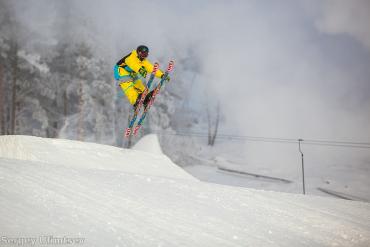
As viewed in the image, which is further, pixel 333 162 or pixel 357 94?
pixel 357 94

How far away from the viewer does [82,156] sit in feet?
25.5

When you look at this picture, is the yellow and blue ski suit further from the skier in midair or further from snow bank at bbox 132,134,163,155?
snow bank at bbox 132,134,163,155

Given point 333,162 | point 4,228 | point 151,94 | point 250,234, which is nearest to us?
point 4,228

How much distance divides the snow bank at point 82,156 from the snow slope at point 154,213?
4.85 feet

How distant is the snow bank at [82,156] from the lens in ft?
23.1

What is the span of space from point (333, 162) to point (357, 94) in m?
15.8

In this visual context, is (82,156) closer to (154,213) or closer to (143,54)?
(143,54)

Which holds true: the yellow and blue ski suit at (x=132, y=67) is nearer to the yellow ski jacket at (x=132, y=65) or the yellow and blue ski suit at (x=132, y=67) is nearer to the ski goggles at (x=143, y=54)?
the yellow ski jacket at (x=132, y=65)

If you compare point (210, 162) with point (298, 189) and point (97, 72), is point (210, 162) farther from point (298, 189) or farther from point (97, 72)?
point (97, 72)

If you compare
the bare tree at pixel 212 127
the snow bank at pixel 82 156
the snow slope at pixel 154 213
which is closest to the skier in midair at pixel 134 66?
the snow bank at pixel 82 156

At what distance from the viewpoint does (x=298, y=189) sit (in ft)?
81.9

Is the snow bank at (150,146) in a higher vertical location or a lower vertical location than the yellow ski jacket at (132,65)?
lower

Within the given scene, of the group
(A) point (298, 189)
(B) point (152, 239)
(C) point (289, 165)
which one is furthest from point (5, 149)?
(C) point (289, 165)

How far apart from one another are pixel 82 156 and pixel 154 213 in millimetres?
4208
